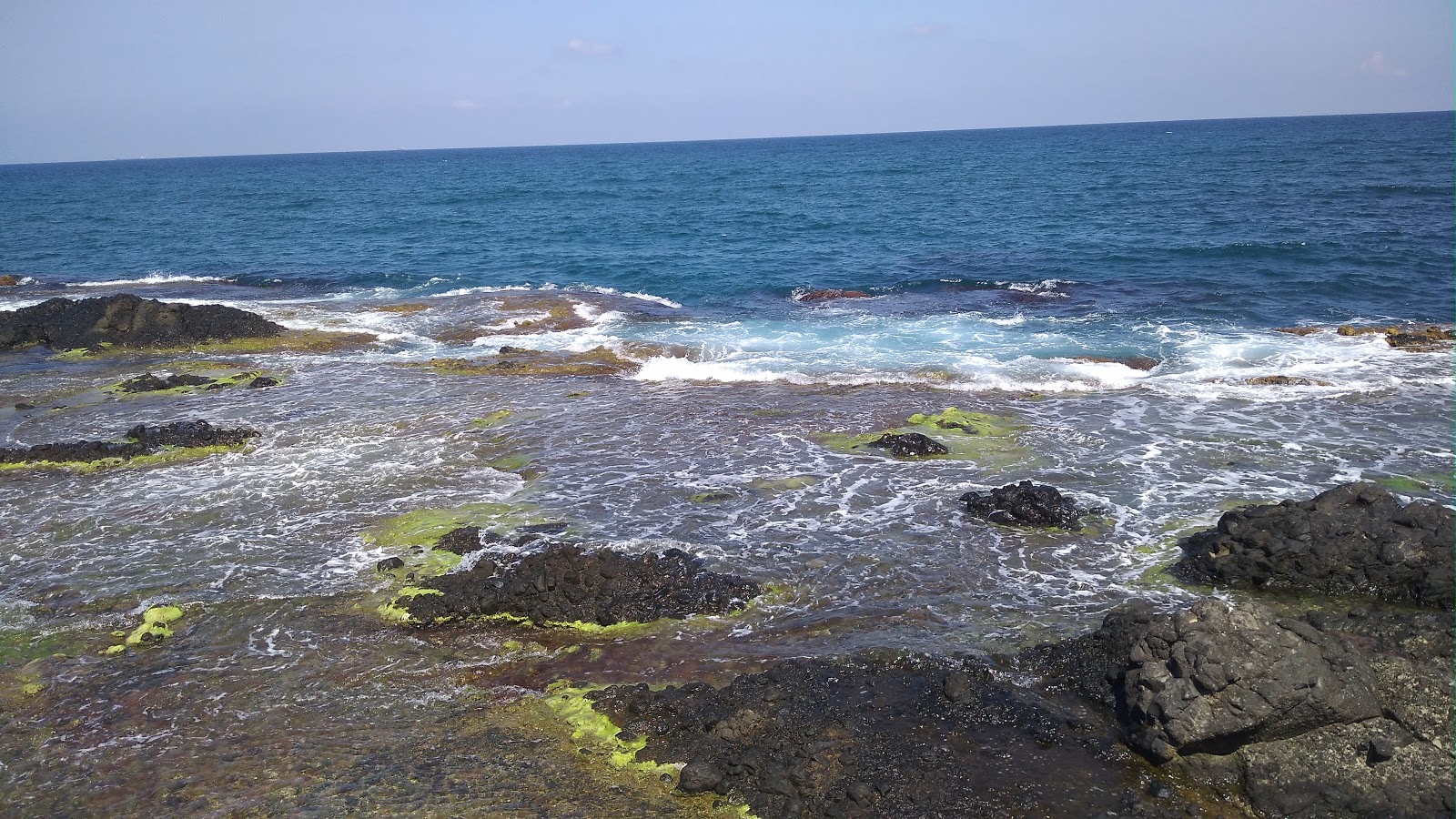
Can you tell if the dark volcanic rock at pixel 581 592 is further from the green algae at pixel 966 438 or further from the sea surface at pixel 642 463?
the green algae at pixel 966 438

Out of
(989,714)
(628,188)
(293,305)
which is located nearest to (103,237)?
(293,305)

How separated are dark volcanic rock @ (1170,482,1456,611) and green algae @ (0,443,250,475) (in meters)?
19.6

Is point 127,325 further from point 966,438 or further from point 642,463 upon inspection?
point 966,438

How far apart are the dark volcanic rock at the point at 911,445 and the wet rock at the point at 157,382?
19242 millimetres

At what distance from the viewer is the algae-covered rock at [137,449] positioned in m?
19.9

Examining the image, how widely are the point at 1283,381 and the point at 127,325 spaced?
36.2 m

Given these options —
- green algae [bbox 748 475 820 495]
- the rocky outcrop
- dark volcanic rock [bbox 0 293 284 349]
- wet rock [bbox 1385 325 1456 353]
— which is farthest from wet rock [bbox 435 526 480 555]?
wet rock [bbox 1385 325 1456 353]

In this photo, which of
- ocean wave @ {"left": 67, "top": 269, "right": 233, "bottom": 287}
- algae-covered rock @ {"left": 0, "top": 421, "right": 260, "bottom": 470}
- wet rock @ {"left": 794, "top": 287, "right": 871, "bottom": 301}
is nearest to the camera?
algae-covered rock @ {"left": 0, "top": 421, "right": 260, "bottom": 470}

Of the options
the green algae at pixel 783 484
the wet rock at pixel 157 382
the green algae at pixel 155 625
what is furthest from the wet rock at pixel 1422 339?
the wet rock at pixel 157 382

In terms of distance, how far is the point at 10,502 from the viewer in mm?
17984

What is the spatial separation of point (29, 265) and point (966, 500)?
191 ft

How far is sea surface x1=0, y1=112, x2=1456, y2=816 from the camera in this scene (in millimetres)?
11039

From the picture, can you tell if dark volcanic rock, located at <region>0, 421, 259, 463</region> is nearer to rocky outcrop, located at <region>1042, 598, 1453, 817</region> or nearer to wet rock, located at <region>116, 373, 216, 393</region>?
wet rock, located at <region>116, 373, 216, 393</region>

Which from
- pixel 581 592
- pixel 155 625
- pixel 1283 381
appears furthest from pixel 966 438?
pixel 155 625
